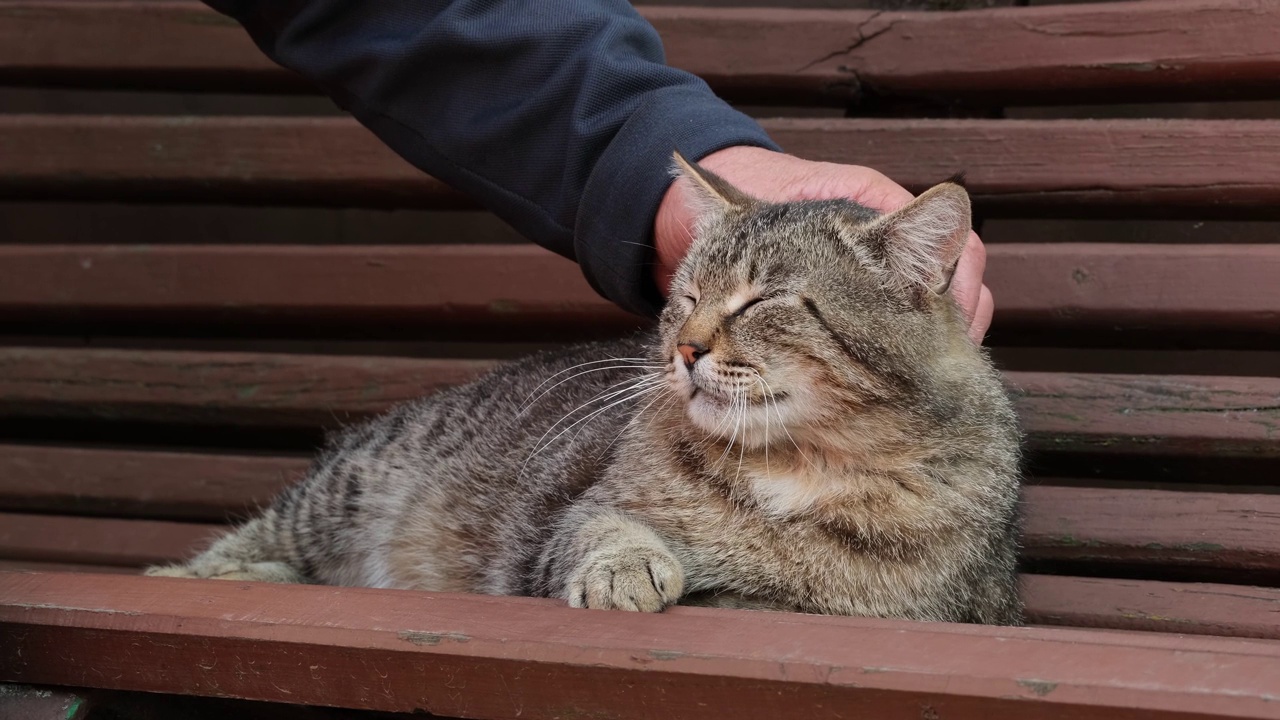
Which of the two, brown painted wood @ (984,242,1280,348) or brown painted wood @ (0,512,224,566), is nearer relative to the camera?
brown painted wood @ (984,242,1280,348)

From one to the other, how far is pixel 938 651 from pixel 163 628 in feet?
3.12

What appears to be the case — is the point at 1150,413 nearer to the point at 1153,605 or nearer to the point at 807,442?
the point at 1153,605

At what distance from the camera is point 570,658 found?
4.01 ft

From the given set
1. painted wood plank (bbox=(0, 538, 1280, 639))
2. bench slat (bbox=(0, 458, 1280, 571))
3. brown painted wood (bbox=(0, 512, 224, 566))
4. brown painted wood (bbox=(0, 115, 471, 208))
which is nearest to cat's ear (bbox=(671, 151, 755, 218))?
painted wood plank (bbox=(0, 538, 1280, 639))

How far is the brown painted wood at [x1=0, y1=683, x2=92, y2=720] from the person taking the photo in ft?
4.69

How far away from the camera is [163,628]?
4.55ft

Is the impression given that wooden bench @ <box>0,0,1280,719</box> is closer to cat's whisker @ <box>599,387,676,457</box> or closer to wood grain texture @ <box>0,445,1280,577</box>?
wood grain texture @ <box>0,445,1280,577</box>

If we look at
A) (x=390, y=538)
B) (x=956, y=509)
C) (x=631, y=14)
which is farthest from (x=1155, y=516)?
(x=390, y=538)

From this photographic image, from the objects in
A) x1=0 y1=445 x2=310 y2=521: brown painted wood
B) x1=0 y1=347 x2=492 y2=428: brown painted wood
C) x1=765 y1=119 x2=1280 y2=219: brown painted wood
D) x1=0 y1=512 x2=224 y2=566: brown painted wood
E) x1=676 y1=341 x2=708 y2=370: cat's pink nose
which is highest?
x1=765 y1=119 x2=1280 y2=219: brown painted wood

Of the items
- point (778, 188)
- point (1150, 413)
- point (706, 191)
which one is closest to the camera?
point (706, 191)

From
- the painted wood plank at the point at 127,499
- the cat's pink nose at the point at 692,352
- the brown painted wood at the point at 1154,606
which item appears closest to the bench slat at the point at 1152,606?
the brown painted wood at the point at 1154,606

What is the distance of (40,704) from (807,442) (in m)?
1.11

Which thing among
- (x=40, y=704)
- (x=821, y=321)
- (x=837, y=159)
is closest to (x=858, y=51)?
(x=837, y=159)

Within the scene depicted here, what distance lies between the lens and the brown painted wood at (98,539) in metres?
2.82
